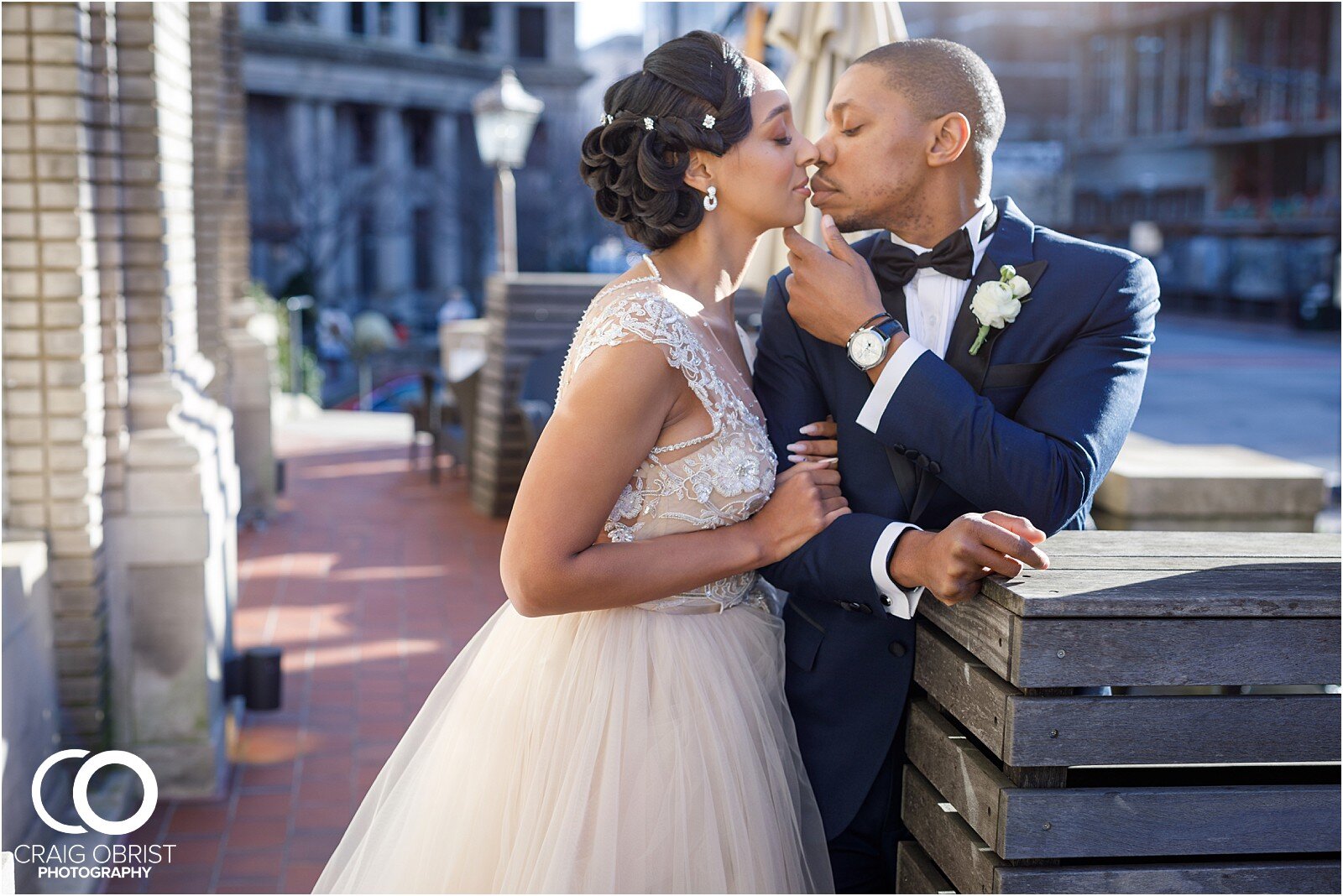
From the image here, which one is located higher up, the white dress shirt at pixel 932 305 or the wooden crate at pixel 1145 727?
the white dress shirt at pixel 932 305

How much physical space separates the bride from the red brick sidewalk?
6.31 ft

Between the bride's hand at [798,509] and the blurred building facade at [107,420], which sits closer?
the bride's hand at [798,509]

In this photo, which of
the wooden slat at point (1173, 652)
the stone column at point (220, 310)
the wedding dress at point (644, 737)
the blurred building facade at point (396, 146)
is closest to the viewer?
the wooden slat at point (1173, 652)

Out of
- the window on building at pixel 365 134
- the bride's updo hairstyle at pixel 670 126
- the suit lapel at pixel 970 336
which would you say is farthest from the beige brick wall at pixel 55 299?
the window on building at pixel 365 134

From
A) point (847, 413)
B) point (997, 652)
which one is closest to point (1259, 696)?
point (997, 652)

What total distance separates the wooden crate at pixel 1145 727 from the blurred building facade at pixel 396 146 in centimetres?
3708

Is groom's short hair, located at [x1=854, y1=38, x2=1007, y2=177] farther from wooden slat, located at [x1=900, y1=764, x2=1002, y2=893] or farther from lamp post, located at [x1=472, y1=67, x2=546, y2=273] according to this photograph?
lamp post, located at [x1=472, y1=67, x2=546, y2=273]

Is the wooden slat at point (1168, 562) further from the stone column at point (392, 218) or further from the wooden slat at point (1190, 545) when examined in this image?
the stone column at point (392, 218)

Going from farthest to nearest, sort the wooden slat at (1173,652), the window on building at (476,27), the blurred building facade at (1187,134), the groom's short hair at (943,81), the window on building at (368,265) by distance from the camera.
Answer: the window on building at (476,27) → the window on building at (368,265) → the blurred building facade at (1187,134) → the groom's short hair at (943,81) → the wooden slat at (1173,652)

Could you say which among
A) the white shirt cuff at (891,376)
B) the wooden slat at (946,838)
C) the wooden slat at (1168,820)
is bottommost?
the wooden slat at (946,838)

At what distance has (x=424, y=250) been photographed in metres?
53.8

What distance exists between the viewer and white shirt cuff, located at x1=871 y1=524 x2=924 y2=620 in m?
2.22

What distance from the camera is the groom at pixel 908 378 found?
221 cm

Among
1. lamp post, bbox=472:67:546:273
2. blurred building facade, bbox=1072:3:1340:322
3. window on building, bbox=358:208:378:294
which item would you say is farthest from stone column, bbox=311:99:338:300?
blurred building facade, bbox=1072:3:1340:322
